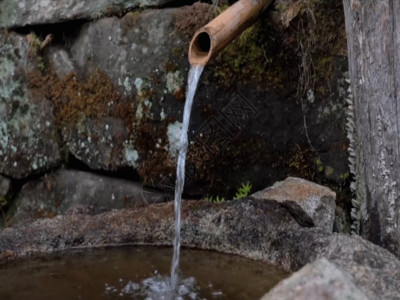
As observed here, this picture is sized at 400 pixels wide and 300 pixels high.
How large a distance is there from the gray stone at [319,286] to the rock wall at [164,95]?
1.77m

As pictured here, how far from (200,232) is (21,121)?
188cm

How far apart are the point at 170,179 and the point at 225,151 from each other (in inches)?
16.2

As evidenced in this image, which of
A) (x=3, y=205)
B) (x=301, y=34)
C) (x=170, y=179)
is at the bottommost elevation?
(x=3, y=205)

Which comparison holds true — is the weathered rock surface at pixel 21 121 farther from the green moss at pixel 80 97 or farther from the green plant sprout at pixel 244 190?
the green plant sprout at pixel 244 190

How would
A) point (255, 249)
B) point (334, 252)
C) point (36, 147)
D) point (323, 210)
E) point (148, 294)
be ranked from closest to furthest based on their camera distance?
1. point (334, 252)
2. point (148, 294)
3. point (255, 249)
4. point (323, 210)
5. point (36, 147)

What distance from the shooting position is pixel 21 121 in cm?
381

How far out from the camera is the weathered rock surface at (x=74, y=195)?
3.52 m

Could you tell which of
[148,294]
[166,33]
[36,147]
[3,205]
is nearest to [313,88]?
[166,33]

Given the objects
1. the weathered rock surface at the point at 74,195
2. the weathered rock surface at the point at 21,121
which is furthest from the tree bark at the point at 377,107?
the weathered rock surface at the point at 21,121

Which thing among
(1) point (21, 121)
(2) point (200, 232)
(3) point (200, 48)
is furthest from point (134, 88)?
(2) point (200, 232)

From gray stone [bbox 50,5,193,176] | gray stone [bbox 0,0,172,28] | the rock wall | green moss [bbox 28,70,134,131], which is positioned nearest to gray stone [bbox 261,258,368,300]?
the rock wall

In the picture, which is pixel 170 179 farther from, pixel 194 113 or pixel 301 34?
pixel 301 34

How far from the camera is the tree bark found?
230 centimetres

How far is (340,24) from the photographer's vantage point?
118 inches
